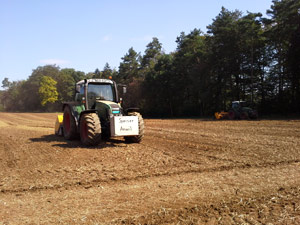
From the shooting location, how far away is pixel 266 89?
29.9 meters

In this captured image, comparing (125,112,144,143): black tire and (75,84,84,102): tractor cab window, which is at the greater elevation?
(75,84,84,102): tractor cab window

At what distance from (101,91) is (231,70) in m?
25.1

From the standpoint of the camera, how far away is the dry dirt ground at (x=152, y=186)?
12.1 feet

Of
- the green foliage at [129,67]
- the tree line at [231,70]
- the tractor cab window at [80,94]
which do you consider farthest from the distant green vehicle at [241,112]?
the green foliage at [129,67]

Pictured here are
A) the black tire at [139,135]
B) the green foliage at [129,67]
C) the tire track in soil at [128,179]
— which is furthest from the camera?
the green foliage at [129,67]

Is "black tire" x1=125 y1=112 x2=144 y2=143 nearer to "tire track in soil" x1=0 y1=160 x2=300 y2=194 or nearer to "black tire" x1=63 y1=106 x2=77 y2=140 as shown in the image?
"black tire" x1=63 y1=106 x2=77 y2=140

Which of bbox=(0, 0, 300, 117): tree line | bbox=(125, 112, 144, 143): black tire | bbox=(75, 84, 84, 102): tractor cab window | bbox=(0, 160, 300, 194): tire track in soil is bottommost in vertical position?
bbox=(0, 160, 300, 194): tire track in soil

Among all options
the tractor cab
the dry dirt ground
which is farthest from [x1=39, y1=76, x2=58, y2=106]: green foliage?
the dry dirt ground

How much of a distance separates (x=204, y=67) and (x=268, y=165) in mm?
29546

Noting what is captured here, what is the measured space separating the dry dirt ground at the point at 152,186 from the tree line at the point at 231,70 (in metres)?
22.6

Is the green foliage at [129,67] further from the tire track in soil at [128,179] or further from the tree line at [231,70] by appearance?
the tire track in soil at [128,179]

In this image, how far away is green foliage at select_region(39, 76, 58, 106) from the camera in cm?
6756

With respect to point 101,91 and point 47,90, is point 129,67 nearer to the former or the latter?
point 47,90

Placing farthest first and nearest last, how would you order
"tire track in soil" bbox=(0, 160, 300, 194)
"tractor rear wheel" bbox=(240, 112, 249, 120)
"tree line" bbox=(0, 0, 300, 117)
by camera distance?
"tree line" bbox=(0, 0, 300, 117)
"tractor rear wheel" bbox=(240, 112, 249, 120)
"tire track in soil" bbox=(0, 160, 300, 194)
